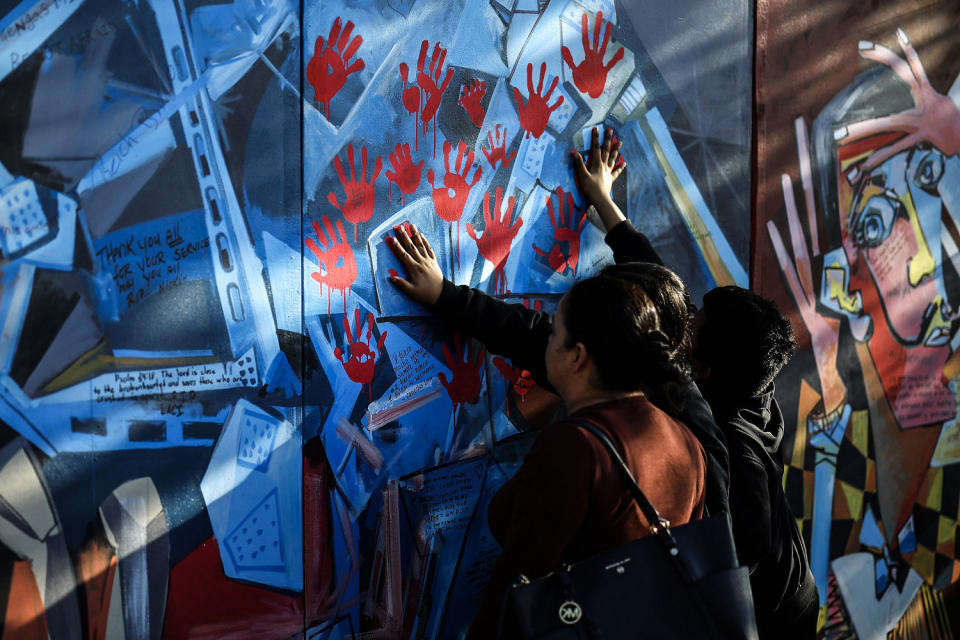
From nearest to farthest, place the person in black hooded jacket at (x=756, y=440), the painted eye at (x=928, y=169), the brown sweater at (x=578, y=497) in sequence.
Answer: the brown sweater at (x=578, y=497) → the person in black hooded jacket at (x=756, y=440) → the painted eye at (x=928, y=169)

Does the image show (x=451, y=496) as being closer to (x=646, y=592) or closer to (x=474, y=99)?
(x=646, y=592)

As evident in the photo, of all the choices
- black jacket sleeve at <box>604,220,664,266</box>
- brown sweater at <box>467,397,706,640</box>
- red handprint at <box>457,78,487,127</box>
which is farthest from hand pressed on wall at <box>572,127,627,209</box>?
brown sweater at <box>467,397,706,640</box>

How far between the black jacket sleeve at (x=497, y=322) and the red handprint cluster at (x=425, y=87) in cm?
44

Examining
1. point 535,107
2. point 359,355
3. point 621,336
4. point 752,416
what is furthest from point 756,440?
point 535,107

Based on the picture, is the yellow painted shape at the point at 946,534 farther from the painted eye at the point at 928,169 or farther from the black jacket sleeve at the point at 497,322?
the black jacket sleeve at the point at 497,322

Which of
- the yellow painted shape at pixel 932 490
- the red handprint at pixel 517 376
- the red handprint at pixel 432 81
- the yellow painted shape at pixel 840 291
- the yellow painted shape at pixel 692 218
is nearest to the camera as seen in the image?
the red handprint at pixel 432 81

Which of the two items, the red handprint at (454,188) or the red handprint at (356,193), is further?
the red handprint at (454,188)

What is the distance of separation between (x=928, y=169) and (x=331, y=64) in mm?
3187

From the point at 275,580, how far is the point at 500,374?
36.5 inches

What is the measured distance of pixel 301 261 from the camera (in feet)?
6.77

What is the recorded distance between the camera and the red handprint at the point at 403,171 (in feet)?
7.54

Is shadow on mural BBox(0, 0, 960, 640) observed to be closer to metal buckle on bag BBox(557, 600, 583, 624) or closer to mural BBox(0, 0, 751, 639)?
mural BBox(0, 0, 751, 639)

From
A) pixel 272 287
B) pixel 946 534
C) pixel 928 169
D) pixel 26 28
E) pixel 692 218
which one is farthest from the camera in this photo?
pixel 946 534

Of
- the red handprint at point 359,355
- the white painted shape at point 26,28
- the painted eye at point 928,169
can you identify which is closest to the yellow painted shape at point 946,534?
the painted eye at point 928,169
